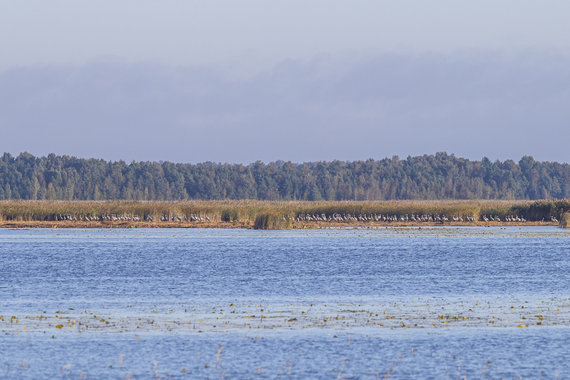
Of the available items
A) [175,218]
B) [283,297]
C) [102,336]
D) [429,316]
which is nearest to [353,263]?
[283,297]

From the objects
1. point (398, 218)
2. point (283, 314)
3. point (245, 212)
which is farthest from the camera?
point (398, 218)

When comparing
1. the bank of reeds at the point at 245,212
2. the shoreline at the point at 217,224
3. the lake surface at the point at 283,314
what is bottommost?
the lake surface at the point at 283,314

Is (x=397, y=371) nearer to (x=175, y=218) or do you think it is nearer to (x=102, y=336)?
(x=102, y=336)

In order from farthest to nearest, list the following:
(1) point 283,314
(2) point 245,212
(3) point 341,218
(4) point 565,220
→ (3) point 341,218 → (2) point 245,212 → (4) point 565,220 → (1) point 283,314

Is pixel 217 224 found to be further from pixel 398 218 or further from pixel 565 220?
pixel 565 220

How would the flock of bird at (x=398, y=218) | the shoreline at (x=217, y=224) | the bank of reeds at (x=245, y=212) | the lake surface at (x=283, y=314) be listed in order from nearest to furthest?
the lake surface at (x=283, y=314), the shoreline at (x=217, y=224), the bank of reeds at (x=245, y=212), the flock of bird at (x=398, y=218)

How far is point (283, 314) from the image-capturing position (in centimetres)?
2853

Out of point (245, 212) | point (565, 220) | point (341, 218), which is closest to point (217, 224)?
point (245, 212)

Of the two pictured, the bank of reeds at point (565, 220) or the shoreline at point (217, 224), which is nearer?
the bank of reeds at point (565, 220)

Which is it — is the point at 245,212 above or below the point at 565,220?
above

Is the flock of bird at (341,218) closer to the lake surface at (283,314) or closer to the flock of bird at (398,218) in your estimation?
the flock of bird at (398,218)

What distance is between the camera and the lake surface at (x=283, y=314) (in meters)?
21.1

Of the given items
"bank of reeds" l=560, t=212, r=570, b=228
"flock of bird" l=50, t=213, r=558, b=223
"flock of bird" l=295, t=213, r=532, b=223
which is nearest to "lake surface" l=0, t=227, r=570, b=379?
"bank of reeds" l=560, t=212, r=570, b=228

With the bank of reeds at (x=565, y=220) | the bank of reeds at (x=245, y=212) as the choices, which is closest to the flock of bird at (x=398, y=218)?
the bank of reeds at (x=245, y=212)
